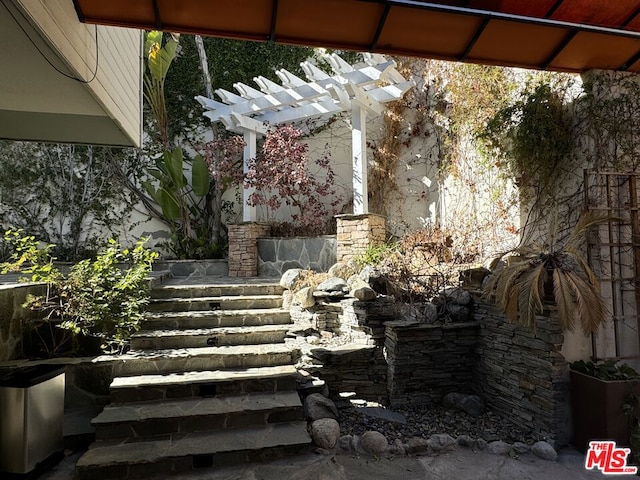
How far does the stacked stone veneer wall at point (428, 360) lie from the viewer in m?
4.73

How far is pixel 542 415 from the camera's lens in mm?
3775

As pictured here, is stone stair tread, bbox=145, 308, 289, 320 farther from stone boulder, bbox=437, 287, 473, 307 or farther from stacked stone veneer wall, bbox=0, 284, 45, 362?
stone boulder, bbox=437, 287, 473, 307

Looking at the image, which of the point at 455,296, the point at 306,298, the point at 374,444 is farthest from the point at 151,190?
the point at 374,444

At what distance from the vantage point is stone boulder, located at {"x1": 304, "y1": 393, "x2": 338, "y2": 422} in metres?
3.92

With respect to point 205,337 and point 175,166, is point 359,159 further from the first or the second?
point 205,337

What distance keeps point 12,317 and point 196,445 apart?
2507mm

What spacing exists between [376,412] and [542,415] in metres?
1.71

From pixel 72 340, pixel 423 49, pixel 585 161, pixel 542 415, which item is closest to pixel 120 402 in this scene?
pixel 72 340

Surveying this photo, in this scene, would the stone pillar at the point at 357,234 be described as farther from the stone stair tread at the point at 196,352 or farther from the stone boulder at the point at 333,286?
the stone stair tread at the point at 196,352

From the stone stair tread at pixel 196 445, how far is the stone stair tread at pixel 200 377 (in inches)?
21.2

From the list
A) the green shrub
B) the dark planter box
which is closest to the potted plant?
the dark planter box

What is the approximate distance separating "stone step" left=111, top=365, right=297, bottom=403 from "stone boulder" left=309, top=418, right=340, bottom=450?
1.92 ft

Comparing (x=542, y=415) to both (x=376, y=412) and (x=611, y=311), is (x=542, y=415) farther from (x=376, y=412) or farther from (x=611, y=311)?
(x=376, y=412)

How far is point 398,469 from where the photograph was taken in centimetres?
325
